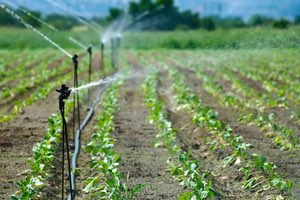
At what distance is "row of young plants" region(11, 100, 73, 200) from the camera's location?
6406 mm

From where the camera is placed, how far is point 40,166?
23.7ft

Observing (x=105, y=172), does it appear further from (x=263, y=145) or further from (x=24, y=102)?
(x=24, y=102)

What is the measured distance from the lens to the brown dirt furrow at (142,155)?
23.1 feet

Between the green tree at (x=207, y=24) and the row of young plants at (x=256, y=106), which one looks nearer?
the row of young plants at (x=256, y=106)

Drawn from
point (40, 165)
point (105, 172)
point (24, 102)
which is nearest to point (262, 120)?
point (105, 172)

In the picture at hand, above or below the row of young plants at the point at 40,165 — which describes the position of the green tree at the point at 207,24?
below

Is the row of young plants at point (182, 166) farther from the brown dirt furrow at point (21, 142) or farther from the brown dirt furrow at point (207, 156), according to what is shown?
the brown dirt furrow at point (21, 142)

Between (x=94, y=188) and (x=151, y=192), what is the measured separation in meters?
0.61

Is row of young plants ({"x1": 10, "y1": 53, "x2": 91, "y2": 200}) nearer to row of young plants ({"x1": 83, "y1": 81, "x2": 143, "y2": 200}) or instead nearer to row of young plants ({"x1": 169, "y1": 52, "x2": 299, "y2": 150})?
row of young plants ({"x1": 83, "y1": 81, "x2": 143, "y2": 200})

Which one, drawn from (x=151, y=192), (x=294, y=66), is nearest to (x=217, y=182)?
(x=151, y=192)

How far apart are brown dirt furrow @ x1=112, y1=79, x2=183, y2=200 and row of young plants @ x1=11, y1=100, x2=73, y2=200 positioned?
869mm

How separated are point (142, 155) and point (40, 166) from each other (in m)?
1.88

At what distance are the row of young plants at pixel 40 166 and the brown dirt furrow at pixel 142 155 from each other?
2.85ft

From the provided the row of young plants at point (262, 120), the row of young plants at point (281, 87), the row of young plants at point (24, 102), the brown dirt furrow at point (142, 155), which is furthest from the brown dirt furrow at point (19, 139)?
the row of young plants at point (281, 87)
